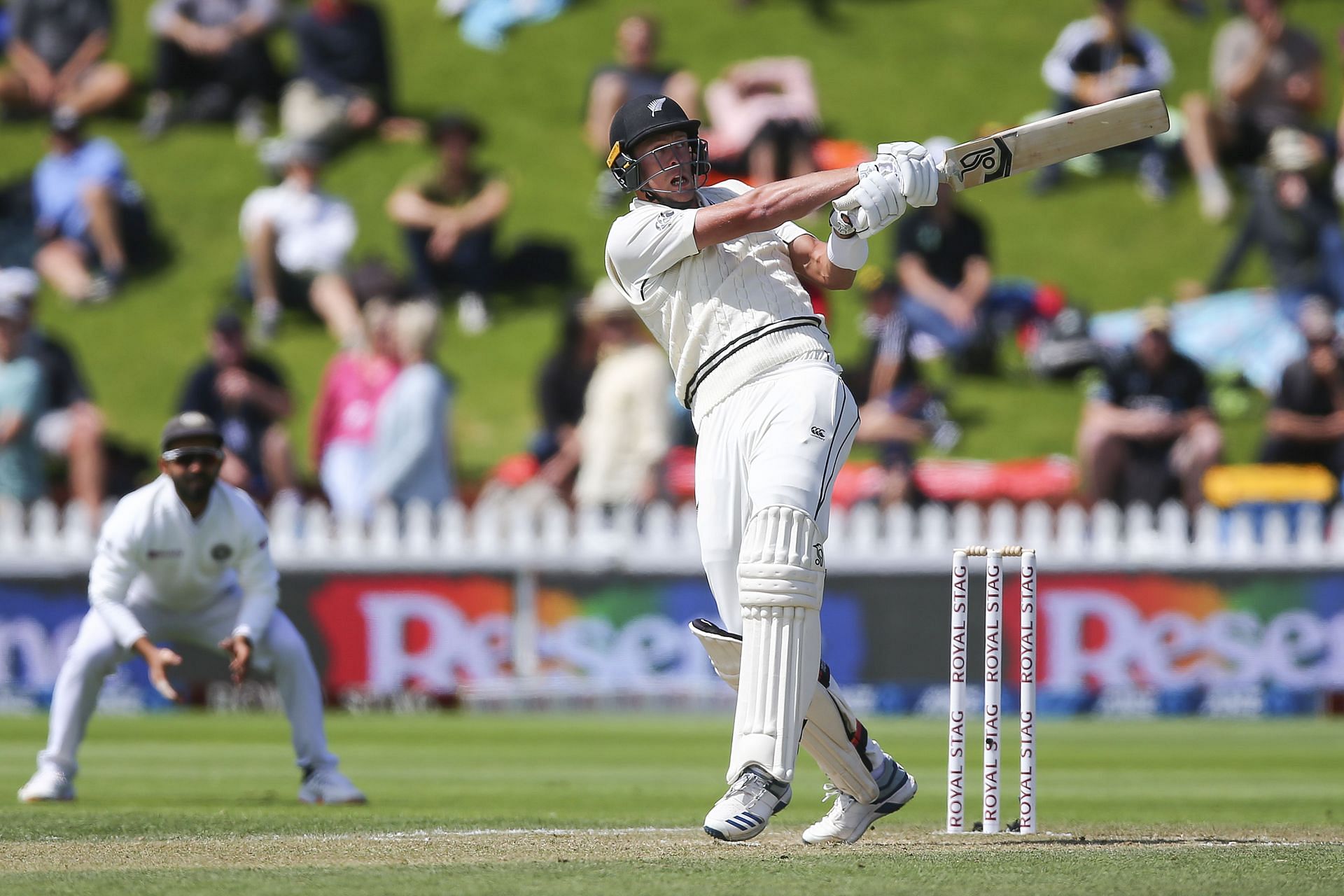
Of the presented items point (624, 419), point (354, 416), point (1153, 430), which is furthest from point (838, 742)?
point (354, 416)

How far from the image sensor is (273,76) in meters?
19.3

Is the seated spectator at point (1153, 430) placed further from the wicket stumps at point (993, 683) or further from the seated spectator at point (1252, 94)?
the wicket stumps at point (993, 683)

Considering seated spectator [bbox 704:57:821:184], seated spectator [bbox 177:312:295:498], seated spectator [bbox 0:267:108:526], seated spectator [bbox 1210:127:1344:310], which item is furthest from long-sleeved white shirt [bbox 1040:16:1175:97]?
seated spectator [bbox 0:267:108:526]

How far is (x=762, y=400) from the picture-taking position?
5.06 metres

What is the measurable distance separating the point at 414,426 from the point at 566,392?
1080 mm

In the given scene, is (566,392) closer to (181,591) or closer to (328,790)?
(181,591)

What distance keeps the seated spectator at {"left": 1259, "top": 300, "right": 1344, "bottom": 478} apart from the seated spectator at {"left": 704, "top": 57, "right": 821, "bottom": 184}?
3.96 metres

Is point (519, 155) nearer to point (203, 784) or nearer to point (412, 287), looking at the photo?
point (412, 287)

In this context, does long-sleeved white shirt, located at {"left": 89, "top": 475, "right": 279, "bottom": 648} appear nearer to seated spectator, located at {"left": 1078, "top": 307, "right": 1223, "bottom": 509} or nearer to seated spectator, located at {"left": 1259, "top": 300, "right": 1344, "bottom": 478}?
seated spectator, located at {"left": 1078, "top": 307, "right": 1223, "bottom": 509}

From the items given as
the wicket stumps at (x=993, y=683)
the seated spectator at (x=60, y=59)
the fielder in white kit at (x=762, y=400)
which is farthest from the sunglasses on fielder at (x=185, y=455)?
the seated spectator at (x=60, y=59)

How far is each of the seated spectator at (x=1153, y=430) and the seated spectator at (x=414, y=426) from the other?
4100mm

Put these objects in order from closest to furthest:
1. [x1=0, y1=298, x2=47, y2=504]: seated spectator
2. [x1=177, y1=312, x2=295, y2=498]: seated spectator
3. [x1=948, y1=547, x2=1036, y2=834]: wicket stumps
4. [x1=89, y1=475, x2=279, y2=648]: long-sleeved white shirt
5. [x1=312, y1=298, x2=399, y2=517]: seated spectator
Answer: [x1=948, y1=547, x2=1036, y2=834]: wicket stumps
[x1=89, y1=475, x2=279, y2=648]: long-sleeved white shirt
[x1=0, y1=298, x2=47, y2=504]: seated spectator
[x1=312, y1=298, x2=399, y2=517]: seated spectator
[x1=177, y1=312, x2=295, y2=498]: seated spectator

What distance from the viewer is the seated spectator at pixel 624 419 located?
1213cm

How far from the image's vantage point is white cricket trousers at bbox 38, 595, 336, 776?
6.88 meters
